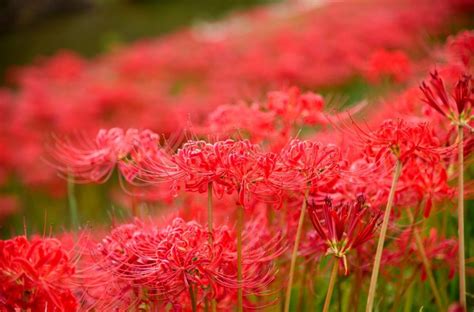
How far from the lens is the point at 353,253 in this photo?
143cm

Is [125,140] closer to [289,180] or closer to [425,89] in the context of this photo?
[289,180]

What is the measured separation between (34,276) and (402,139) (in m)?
0.69

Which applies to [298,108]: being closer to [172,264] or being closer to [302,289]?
[302,289]

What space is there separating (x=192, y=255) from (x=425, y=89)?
20.1 inches

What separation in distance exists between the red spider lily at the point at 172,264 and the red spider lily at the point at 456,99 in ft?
1.28

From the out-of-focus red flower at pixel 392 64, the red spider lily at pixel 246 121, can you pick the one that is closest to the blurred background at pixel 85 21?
the out-of-focus red flower at pixel 392 64

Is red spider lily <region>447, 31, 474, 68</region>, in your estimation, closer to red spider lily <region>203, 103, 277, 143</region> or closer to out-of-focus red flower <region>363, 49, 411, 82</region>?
red spider lily <region>203, 103, 277, 143</region>

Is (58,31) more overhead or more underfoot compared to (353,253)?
more overhead

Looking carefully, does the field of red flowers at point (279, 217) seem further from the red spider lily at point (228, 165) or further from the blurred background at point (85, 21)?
the blurred background at point (85, 21)

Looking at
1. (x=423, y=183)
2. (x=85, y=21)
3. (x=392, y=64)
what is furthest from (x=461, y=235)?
(x=85, y=21)

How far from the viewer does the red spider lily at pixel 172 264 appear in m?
1.07


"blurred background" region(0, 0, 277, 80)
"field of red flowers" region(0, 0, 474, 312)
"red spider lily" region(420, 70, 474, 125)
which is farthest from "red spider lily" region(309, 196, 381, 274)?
"blurred background" region(0, 0, 277, 80)

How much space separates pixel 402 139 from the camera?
112 centimetres

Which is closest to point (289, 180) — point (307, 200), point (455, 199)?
point (307, 200)
